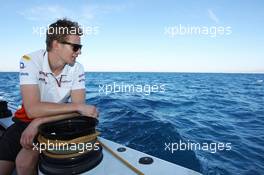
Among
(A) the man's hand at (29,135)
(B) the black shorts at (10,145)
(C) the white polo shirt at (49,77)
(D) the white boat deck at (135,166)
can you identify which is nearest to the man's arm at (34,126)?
(A) the man's hand at (29,135)

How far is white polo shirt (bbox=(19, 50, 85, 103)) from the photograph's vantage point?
2158 millimetres

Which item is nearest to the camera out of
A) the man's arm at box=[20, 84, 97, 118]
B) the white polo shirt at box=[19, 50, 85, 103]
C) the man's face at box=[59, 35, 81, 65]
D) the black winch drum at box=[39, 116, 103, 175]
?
the black winch drum at box=[39, 116, 103, 175]

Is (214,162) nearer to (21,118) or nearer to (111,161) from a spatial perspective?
(111,161)

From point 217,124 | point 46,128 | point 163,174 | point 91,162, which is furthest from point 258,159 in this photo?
point 46,128

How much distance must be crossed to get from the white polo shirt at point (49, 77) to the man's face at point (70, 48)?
0.62 ft

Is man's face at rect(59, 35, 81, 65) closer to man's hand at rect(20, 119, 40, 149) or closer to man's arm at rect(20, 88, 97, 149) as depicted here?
man's arm at rect(20, 88, 97, 149)

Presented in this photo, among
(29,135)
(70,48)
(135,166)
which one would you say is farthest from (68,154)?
(70,48)

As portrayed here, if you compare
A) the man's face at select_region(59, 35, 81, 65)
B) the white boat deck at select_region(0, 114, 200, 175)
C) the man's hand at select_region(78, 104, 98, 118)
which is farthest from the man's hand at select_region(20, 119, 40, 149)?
the man's face at select_region(59, 35, 81, 65)

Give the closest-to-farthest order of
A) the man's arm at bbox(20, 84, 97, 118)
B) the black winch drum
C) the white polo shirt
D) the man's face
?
the black winch drum < the man's arm at bbox(20, 84, 97, 118) < the white polo shirt < the man's face

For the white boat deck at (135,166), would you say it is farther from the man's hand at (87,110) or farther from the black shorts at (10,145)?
the black shorts at (10,145)

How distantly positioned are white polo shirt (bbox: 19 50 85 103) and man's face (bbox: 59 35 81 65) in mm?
188

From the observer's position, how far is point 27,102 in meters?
2.02

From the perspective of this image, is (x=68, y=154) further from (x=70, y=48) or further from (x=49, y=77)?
(x=70, y=48)

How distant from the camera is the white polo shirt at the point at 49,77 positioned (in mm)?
2158
